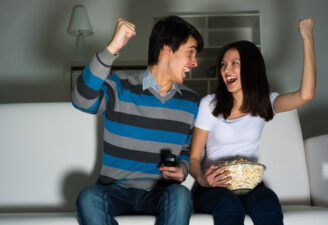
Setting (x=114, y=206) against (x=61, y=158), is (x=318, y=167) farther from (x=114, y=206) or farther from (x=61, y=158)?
(x=61, y=158)

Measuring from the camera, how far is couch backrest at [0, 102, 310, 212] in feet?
5.24

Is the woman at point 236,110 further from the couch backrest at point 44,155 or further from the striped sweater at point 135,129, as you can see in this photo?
the couch backrest at point 44,155

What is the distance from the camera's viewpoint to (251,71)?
1624 millimetres

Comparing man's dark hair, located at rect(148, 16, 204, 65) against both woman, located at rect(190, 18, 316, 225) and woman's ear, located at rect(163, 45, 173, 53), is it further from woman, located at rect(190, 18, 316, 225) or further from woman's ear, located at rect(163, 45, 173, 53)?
woman, located at rect(190, 18, 316, 225)

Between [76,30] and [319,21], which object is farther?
[319,21]

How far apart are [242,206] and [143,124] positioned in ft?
1.56

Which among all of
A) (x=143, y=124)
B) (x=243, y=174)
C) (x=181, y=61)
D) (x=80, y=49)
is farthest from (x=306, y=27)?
(x=80, y=49)

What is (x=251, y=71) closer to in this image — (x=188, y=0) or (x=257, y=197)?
(x=257, y=197)

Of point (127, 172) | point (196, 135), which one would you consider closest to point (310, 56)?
point (196, 135)

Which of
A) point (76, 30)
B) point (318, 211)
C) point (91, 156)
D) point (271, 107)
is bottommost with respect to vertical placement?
point (318, 211)

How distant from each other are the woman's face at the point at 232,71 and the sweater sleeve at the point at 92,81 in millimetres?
573

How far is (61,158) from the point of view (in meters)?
1.64

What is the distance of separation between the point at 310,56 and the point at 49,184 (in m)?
1.18

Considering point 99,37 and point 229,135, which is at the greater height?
point 99,37
